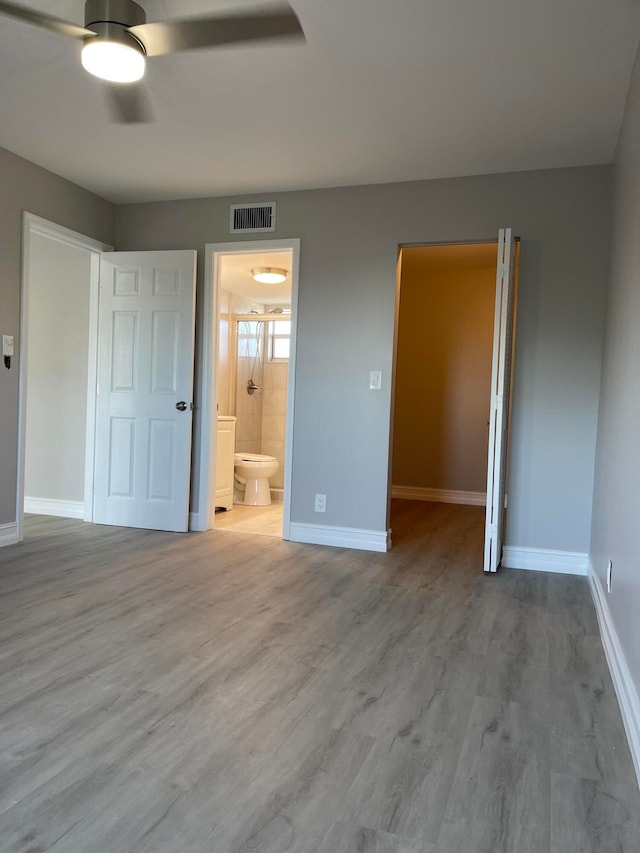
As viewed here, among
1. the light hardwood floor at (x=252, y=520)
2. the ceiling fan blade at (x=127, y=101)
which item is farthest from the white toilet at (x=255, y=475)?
the ceiling fan blade at (x=127, y=101)

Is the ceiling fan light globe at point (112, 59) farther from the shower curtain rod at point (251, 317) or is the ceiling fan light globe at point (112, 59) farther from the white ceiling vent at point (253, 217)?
the shower curtain rod at point (251, 317)

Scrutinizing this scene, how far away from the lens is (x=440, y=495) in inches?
264

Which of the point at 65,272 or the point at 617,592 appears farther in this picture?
the point at 65,272

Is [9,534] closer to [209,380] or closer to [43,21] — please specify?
[209,380]

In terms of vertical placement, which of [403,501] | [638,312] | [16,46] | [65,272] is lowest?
[403,501]

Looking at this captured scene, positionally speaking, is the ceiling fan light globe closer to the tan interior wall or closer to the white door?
the white door

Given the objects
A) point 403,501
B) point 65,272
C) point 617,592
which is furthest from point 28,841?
point 403,501

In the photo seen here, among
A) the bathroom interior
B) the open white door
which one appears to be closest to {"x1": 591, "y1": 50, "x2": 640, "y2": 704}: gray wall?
the open white door

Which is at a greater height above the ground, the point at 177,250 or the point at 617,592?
the point at 177,250

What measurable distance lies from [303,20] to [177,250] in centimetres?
245

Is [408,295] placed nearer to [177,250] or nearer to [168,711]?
[177,250]

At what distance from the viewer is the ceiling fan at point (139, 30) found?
2.10m

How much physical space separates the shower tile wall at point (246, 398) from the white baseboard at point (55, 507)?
187 centimetres

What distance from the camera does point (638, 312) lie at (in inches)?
85.2
